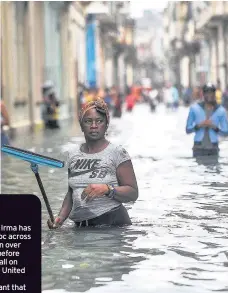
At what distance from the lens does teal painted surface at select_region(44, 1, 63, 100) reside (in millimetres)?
44688

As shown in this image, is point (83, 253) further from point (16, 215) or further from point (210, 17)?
point (210, 17)

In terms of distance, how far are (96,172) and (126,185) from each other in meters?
0.30

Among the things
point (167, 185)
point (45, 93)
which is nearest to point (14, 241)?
point (167, 185)

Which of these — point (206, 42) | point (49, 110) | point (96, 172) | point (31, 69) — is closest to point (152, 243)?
point (96, 172)

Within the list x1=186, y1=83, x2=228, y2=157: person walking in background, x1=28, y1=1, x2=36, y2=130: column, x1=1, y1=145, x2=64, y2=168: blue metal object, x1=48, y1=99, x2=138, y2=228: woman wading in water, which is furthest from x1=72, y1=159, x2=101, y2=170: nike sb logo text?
x1=28, y1=1, x2=36, y2=130: column

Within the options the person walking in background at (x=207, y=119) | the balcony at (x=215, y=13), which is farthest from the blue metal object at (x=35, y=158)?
the balcony at (x=215, y=13)

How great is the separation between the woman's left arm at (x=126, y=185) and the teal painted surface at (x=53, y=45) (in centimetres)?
3293

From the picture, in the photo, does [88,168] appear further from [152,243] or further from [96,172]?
[152,243]

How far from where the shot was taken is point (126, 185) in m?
9.72

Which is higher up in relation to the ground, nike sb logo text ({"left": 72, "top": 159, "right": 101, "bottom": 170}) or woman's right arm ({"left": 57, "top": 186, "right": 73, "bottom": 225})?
nike sb logo text ({"left": 72, "top": 159, "right": 101, "bottom": 170})

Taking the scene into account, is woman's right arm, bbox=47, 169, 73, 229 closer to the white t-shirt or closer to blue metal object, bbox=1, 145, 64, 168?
the white t-shirt

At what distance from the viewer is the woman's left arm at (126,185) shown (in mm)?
9609

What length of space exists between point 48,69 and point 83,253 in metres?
34.9

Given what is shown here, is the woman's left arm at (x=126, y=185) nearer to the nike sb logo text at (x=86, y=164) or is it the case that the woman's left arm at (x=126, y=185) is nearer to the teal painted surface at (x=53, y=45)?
the nike sb logo text at (x=86, y=164)
